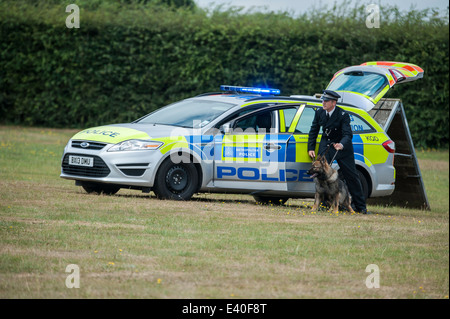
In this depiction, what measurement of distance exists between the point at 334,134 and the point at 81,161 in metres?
3.68

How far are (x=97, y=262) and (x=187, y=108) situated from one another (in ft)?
19.2

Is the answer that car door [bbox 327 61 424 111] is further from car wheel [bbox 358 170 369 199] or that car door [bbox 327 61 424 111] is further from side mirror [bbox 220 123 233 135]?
side mirror [bbox 220 123 233 135]

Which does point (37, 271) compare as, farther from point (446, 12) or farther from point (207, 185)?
point (446, 12)

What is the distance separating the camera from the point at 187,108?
12.0 metres

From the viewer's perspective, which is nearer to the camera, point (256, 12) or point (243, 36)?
point (243, 36)

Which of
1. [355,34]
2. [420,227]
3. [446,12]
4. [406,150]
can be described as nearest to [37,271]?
[420,227]

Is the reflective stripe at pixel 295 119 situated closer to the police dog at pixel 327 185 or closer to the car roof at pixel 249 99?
the car roof at pixel 249 99

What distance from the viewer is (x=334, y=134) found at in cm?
1106

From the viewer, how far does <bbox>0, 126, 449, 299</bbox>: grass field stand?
573cm

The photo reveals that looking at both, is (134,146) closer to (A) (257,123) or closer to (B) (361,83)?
(A) (257,123)

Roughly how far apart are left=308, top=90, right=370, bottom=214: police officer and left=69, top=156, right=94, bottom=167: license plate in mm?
3148

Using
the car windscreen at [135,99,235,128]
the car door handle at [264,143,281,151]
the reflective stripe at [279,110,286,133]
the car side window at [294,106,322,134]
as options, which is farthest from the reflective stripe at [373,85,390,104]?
the car windscreen at [135,99,235,128]

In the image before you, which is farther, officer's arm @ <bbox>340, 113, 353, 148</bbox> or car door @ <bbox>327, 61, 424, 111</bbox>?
car door @ <bbox>327, 61, 424, 111</bbox>

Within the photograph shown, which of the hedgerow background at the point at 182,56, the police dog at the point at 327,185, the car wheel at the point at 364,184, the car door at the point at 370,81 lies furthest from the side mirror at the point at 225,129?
the hedgerow background at the point at 182,56
